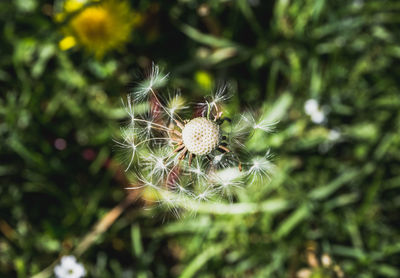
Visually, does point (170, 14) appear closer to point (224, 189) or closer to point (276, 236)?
point (224, 189)

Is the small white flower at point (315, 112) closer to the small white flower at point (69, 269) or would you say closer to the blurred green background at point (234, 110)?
the blurred green background at point (234, 110)

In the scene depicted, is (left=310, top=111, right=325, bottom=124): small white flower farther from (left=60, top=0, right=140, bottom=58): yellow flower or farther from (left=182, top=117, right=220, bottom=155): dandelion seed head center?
(left=60, top=0, right=140, bottom=58): yellow flower

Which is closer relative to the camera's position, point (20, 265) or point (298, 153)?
point (20, 265)

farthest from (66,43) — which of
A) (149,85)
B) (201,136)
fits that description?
(201,136)

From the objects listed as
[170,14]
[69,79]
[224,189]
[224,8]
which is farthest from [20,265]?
[224,8]

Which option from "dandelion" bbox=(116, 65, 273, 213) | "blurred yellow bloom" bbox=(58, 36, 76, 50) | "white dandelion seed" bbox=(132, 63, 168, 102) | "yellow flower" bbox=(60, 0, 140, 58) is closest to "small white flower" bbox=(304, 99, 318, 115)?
"dandelion" bbox=(116, 65, 273, 213)

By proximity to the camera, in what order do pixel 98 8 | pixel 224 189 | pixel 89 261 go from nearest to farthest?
pixel 224 189, pixel 98 8, pixel 89 261
